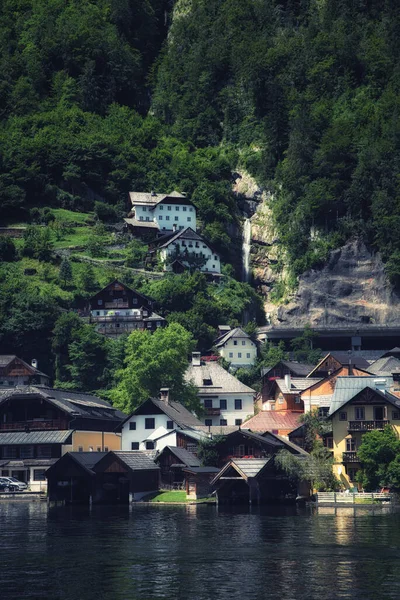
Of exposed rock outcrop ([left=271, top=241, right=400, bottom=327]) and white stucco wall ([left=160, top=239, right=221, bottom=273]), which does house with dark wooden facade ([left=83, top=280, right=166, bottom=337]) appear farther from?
exposed rock outcrop ([left=271, top=241, right=400, bottom=327])

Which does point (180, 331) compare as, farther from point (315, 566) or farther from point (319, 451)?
point (315, 566)

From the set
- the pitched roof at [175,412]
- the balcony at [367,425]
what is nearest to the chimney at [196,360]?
the pitched roof at [175,412]

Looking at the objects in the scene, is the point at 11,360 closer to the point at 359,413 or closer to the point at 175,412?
the point at 175,412

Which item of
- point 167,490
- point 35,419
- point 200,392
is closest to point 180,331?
point 200,392

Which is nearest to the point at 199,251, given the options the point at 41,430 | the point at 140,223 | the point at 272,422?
the point at 140,223

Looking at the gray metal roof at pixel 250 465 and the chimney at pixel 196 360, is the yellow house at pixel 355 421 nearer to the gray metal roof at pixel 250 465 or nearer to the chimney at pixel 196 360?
the gray metal roof at pixel 250 465
